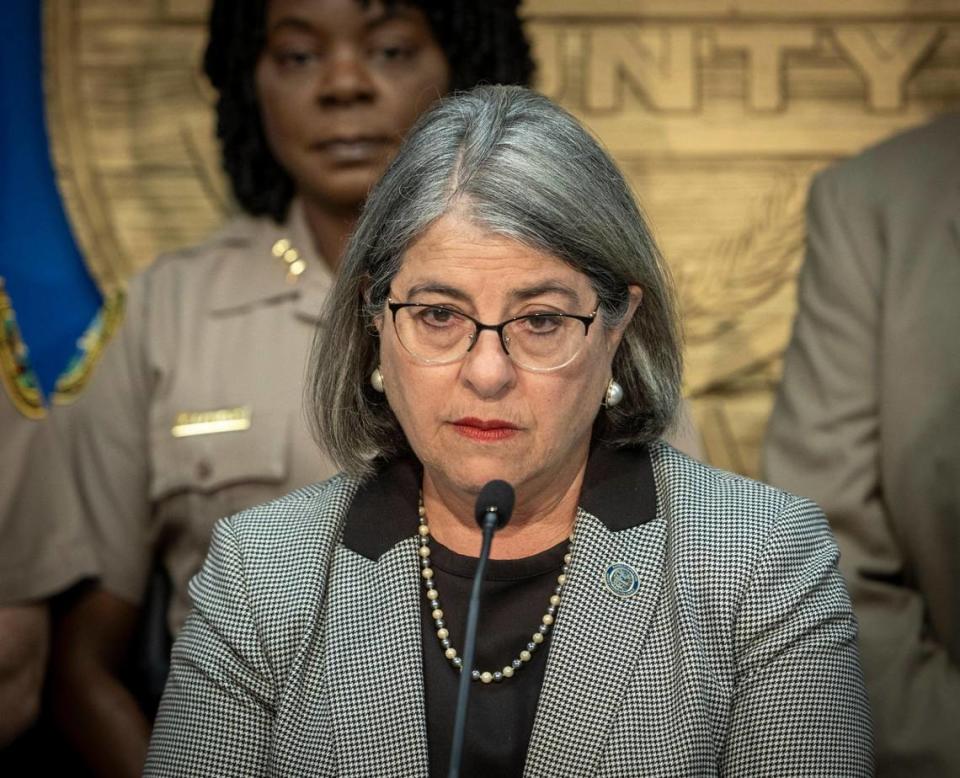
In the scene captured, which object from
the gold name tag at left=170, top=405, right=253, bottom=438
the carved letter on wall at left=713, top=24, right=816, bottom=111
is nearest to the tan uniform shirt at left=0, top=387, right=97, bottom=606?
the gold name tag at left=170, top=405, right=253, bottom=438

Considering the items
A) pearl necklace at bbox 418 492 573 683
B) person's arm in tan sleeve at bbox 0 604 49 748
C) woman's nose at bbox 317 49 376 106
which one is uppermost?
woman's nose at bbox 317 49 376 106

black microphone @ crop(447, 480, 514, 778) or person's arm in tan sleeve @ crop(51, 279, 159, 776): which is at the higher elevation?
black microphone @ crop(447, 480, 514, 778)

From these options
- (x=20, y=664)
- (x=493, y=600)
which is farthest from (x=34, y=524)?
(x=493, y=600)

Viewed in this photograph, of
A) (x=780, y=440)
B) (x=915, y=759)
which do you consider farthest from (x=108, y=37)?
(x=915, y=759)

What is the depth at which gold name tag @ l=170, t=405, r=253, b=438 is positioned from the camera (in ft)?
10.4

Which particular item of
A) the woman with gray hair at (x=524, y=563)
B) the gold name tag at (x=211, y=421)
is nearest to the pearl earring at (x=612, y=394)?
the woman with gray hair at (x=524, y=563)

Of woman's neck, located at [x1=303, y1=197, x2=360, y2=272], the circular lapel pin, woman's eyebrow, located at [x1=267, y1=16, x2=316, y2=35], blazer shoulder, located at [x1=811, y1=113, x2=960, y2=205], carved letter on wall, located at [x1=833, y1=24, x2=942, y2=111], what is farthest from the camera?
carved letter on wall, located at [x1=833, y1=24, x2=942, y2=111]

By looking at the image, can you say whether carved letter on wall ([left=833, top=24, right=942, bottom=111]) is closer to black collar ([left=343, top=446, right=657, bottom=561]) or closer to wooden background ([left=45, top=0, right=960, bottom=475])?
wooden background ([left=45, top=0, right=960, bottom=475])

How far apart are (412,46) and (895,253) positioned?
3.55ft

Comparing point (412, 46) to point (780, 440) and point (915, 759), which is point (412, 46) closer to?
point (780, 440)

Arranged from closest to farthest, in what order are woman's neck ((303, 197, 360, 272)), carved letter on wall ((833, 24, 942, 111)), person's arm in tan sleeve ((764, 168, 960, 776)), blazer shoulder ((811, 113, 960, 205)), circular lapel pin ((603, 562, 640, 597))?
circular lapel pin ((603, 562, 640, 597)), person's arm in tan sleeve ((764, 168, 960, 776)), blazer shoulder ((811, 113, 960, 205)), woman's neck ((303, 197, 360, 272)), carved letter on wall ((833, 24, 942, 111))

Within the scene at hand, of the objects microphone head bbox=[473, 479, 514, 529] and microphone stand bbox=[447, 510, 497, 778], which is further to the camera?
microphone head bbox=[473, 479, 514, 529]

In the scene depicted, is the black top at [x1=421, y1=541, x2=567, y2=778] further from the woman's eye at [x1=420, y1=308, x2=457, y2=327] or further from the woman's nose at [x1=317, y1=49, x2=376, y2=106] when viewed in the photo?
the woman's nose at [x1=317, y1=49, x2=376, y2=106]

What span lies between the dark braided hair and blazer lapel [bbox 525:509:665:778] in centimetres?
139
